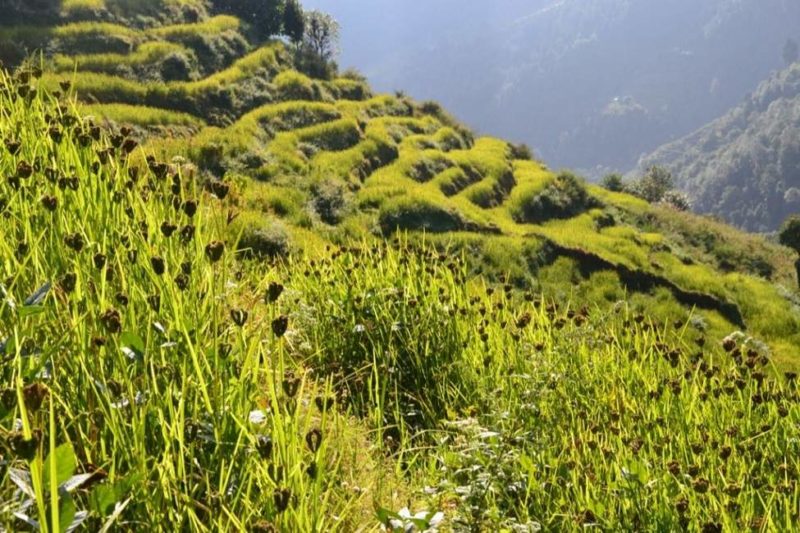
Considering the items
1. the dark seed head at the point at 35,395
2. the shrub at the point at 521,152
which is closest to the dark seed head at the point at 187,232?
the dark seed head at the point at 35,395

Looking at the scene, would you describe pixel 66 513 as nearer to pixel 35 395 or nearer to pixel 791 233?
pixel 35 395

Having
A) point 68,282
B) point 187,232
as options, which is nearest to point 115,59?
point 187,232

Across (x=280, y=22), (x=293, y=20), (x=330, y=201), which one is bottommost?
(x=330, y=201)

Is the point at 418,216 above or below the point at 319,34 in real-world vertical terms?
→ below

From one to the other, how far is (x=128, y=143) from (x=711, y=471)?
328 cm

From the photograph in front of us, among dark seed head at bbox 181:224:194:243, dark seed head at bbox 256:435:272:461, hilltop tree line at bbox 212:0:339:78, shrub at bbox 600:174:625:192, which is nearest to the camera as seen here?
dark seed head at bbox 256:435:272:461

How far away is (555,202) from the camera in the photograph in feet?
82.5

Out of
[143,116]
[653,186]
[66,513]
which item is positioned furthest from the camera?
[653,186]

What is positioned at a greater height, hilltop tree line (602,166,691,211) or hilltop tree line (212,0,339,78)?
hilltop tree line (212,0,339,78)

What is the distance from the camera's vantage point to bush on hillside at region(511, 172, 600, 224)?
2370cm

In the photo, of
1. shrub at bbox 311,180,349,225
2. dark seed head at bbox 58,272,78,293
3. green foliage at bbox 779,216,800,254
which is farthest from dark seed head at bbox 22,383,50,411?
green foliage at bbox 779,216,800,254

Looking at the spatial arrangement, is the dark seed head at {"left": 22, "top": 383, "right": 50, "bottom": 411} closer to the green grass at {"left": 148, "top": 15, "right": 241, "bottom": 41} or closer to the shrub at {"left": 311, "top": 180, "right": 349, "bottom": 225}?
the shrub at {"left": 311, "top": 180, "right": 349, "bottom": 225}

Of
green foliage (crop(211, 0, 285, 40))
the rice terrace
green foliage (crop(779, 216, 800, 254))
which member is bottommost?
the rice terrace

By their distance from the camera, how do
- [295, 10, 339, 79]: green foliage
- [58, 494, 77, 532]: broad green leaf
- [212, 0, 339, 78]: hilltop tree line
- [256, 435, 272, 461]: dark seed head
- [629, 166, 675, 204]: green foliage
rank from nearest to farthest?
[58, 494, 77, 532]: broad green leaf < [256, 435, 272, 461]: dark seed head < [212, 0, 339, 78]: hilltop tree line < [295, 10, 339, 79]: green foliage < [629, 166, 675, 204]: green foliage
